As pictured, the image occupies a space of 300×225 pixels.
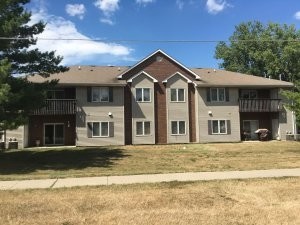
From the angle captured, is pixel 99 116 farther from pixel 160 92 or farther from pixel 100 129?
pixel 160 92

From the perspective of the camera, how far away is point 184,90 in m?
37.1

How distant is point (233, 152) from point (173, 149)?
4.38 m

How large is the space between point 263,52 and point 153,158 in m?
37.8

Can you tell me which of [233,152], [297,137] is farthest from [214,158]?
[297,137]

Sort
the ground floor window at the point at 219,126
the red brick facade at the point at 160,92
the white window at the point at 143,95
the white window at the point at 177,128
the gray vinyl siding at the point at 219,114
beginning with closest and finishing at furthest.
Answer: the red brick facade at the point at 160,92 → the white window at the point at 143,95 → the white window at the point at 177,128 → the gray vinyl siding at the point at 219,114 → the ground floor window at the point at 219,126

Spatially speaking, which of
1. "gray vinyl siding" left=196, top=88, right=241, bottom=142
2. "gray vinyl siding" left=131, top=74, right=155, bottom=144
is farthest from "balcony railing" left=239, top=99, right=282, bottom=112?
"gray vinyl siding" left=131, top=74, right=155, bottom=144

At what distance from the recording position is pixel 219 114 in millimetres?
37594

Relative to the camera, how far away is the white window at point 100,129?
35.1 m

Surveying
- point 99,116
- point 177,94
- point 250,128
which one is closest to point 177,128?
point 177,94

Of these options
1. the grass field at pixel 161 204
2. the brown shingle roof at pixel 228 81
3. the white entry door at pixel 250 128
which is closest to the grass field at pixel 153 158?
the brown shingle roof at pixel 228 81

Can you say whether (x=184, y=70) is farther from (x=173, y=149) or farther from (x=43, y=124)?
(x=43, y=124)

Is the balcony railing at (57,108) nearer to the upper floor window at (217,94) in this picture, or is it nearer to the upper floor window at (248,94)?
the upper floor window at (217,94)

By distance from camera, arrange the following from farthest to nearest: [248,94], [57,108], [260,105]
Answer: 1. [248,94]
2. [260,105]
3. [57,108]

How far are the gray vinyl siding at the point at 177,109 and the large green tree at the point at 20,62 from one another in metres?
12.6
